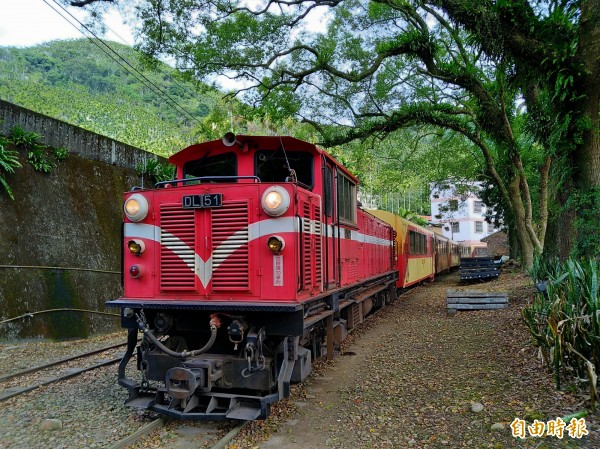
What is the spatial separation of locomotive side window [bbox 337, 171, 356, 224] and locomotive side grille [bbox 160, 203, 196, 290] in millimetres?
2723

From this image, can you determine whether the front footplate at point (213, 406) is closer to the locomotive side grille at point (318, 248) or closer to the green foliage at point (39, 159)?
the locomotive side grille at point (318, 248)

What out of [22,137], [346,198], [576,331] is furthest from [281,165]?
[22,137]

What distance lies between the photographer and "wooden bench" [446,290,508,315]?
11461 mm

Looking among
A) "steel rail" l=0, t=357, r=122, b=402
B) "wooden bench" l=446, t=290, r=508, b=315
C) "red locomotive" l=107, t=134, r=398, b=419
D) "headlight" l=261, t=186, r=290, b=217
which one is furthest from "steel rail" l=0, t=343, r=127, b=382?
"wooden bench" l=446, t=290, r=508, b=315

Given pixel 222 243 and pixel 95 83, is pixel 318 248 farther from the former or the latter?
pixel 95 83

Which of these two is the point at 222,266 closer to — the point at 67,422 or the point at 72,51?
the point at 67,422

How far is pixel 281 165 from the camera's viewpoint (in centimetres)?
590

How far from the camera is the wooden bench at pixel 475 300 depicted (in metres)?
11.5

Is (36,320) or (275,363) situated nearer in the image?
(275,363)

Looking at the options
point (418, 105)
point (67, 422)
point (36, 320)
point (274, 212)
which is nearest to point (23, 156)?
point (36, 320)

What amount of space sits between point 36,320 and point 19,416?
514cm

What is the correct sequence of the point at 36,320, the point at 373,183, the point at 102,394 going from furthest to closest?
the point at 373,183
the point at 36,320
the point at 102,394

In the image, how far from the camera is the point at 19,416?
5230 millimetres

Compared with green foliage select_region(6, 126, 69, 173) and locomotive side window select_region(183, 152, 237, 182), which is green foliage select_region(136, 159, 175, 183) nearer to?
green foliage select_region(6, 126, 69, 173)
